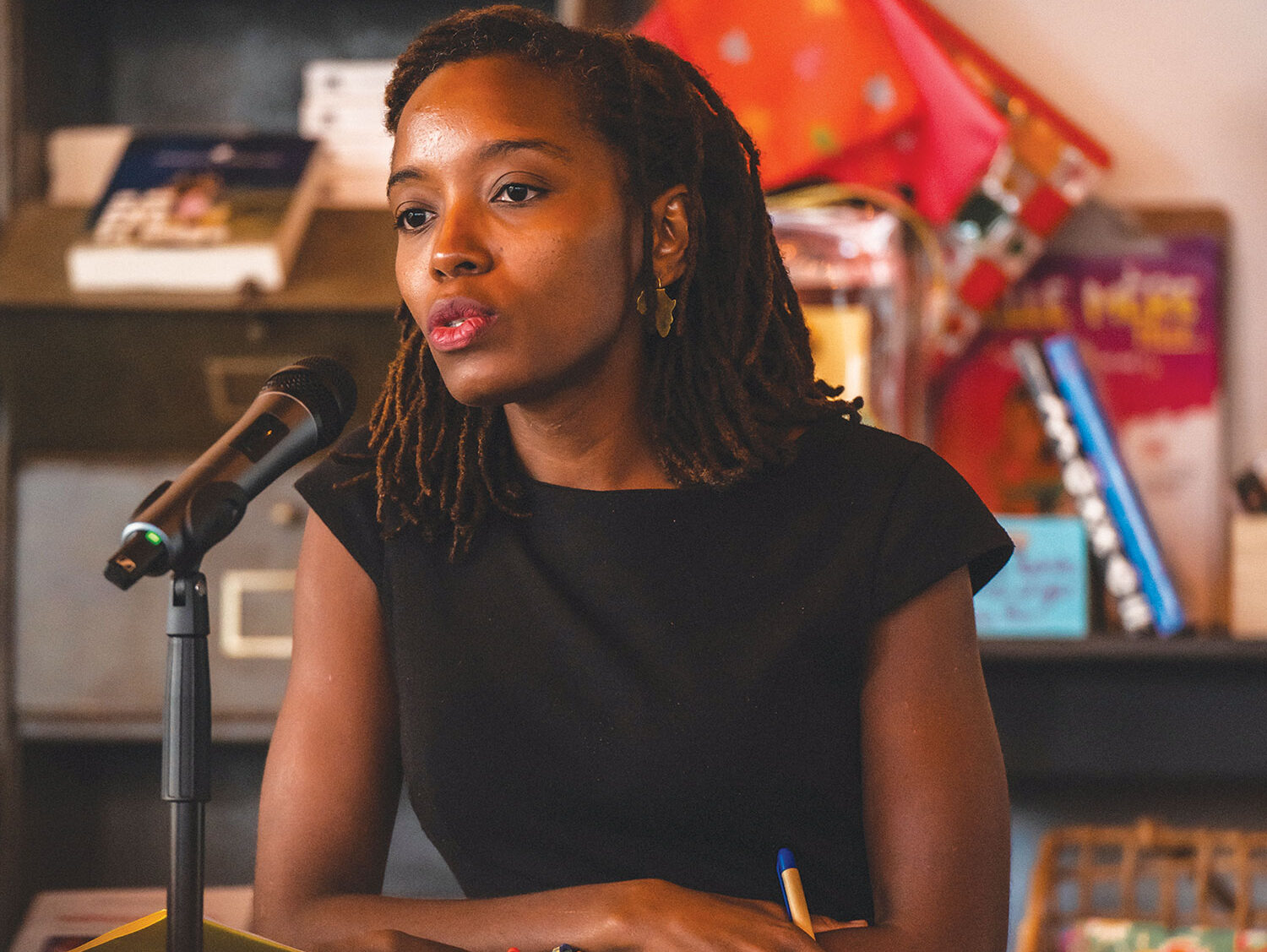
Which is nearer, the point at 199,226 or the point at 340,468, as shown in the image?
the point at 340,468

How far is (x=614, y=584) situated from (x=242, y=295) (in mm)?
849

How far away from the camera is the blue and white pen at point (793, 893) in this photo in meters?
0.85

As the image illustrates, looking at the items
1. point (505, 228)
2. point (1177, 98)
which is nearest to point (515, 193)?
point (505, 228)

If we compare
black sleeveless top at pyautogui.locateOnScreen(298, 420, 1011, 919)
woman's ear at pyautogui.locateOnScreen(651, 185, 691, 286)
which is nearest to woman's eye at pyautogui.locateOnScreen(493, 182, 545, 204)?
woman's ear at pyautogui.locateOnScreen(651, 185, 691, 286)

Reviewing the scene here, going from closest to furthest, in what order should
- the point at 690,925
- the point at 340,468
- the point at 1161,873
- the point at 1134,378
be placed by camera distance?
the point at 690,925 → the point at 340,468 → the point at 1161,873 → the point at 1134,378

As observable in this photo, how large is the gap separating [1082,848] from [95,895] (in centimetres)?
128

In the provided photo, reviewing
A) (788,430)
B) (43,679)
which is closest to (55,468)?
(43,679)

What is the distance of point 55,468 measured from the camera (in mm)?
1634

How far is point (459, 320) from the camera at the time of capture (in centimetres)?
86

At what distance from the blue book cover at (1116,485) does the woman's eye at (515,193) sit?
1.01 metres

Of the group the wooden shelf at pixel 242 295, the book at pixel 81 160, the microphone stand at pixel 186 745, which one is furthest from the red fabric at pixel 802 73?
the microphone stand at pixel 186 745

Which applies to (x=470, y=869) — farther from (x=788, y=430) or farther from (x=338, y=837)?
(x=788, y=430)

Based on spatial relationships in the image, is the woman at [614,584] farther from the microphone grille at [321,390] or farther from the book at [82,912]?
the book at [82,912]

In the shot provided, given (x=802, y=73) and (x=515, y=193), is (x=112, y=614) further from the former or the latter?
(x=802, y=73)
